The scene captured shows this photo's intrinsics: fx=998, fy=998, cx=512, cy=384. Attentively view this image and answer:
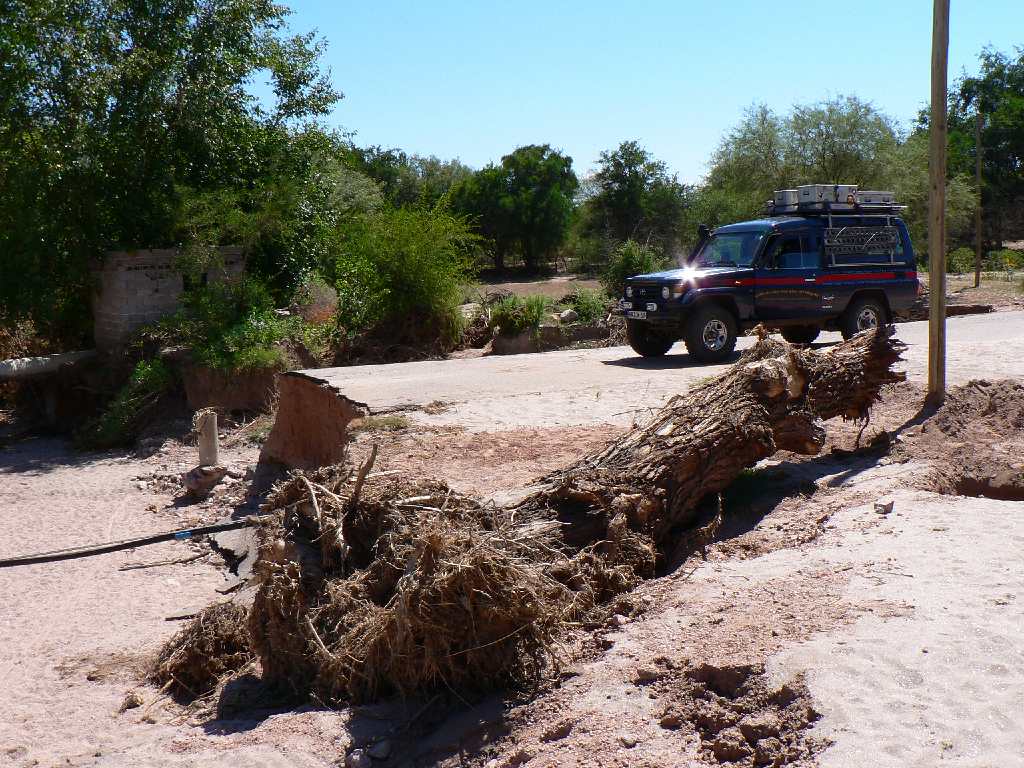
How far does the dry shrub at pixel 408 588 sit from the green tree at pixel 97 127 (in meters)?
12.2

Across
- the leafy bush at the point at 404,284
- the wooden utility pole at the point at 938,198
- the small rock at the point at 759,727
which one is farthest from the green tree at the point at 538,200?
the small rock at the point at 759,727

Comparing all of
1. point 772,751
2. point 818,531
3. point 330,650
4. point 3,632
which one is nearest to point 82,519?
point 3,632

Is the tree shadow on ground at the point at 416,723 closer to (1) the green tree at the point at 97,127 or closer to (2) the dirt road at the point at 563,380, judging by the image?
(2) the dirt road at the point at 563,380

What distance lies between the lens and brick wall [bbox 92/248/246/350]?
16.9 meters

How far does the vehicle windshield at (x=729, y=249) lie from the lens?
47.1ft

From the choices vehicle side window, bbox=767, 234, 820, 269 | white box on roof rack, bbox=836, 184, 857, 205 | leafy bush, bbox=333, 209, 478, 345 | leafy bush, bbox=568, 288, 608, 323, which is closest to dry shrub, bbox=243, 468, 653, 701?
vehicle side window, bbox=767, 234, 820, 269

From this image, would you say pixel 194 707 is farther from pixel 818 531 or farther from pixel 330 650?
pixel 818 531

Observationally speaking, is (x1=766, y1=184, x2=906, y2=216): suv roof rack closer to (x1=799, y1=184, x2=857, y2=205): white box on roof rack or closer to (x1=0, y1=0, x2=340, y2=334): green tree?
(x1=799, y1=184, x2=857, y2=205): white box on roof rack

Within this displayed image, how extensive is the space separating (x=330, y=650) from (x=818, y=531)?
10.2 feet

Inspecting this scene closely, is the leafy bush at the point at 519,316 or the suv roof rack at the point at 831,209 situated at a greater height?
the suv roof rack at the point at 831,209

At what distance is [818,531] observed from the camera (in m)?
6.36

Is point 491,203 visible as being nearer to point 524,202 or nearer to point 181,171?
point 524,202

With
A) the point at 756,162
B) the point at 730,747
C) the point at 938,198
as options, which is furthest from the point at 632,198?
the point at 730,747

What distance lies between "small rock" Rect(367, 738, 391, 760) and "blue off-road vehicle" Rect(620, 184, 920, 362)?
972 cm
